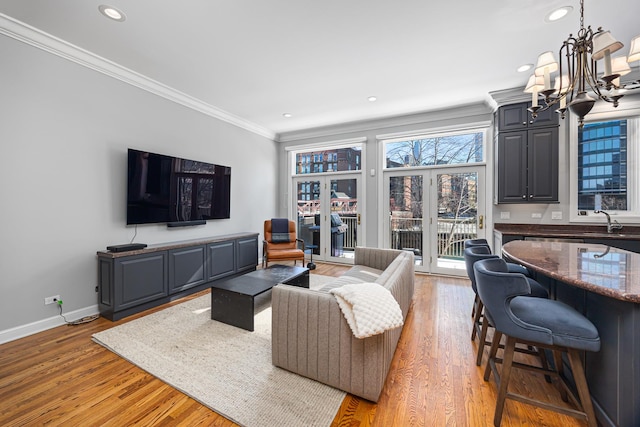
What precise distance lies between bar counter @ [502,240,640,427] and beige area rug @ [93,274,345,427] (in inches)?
56.4

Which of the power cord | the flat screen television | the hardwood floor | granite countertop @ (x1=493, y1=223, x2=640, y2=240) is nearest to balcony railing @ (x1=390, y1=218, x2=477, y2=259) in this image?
granite countertop @ (x1=493, y1=223, x2=640, y2=240)

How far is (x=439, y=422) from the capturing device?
4.95 feet

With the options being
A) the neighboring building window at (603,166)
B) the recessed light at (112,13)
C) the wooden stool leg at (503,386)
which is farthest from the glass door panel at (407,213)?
the recessed light at (112,13)

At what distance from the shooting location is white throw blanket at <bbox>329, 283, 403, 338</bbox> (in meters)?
1.52

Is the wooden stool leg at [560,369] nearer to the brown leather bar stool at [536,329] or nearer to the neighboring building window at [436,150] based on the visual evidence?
the brown leather bar stool at [536,329]

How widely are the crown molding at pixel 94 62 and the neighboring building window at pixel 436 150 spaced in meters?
3.31

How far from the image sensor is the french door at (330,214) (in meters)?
5.46

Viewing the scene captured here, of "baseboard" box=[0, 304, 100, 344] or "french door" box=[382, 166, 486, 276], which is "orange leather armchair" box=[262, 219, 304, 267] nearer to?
"french door" box=[382, 166, 486, 276]

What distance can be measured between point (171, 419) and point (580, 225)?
203 inches

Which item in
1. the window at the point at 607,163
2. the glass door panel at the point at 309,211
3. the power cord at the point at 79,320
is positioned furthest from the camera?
the glass door panel at the point at 309,211

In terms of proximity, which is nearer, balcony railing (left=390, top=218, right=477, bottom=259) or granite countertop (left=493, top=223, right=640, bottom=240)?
granite countertop (left=493, top=223, right=640, bottom=240)

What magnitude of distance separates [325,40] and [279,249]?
3.31 meters

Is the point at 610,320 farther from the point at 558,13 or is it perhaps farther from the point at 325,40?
the point at 325,40

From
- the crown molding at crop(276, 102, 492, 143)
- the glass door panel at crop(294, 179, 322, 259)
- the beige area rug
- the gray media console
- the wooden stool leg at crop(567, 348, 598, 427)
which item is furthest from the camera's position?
the glass door panel at crop(294, 179, 322, 259)
